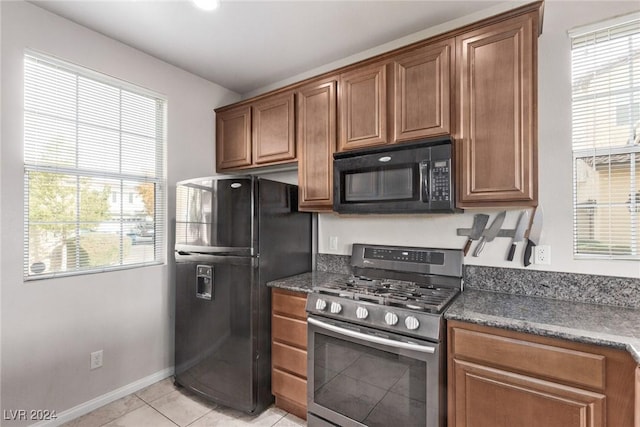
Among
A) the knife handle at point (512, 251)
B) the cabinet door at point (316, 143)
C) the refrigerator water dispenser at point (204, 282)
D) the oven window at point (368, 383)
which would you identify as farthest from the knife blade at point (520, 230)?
the refrigerator water dispenser at point (204, 282)

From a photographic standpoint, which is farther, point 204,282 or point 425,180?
point 204,282

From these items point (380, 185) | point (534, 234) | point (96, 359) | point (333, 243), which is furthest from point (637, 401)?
point (96, 359)

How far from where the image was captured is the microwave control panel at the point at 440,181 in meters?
1.76

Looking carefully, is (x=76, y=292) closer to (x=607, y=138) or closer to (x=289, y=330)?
(x=289, y=330)

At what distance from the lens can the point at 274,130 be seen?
2.61 meters

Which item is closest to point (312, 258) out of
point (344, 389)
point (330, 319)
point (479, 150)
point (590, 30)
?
point (330, 319)

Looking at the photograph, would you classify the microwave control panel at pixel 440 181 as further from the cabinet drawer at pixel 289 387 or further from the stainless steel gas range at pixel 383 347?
the cabinet drawer at pixel 289 387

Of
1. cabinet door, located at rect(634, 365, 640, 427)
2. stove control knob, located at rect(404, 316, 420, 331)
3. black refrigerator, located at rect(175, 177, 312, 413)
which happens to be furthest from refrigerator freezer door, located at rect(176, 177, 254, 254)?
cabinet door, located at rect(634, 365, 640, 427)

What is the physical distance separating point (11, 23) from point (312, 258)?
2534mm

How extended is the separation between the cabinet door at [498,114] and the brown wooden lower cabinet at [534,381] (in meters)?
0.73

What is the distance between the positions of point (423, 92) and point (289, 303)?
1641mm

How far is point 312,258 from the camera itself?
9.00 ft

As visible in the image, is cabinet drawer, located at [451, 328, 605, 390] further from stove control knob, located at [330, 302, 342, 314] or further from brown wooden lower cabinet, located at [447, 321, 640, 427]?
stove control knob, located at [330, 302, 342, 314]

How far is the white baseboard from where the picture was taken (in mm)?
2008
